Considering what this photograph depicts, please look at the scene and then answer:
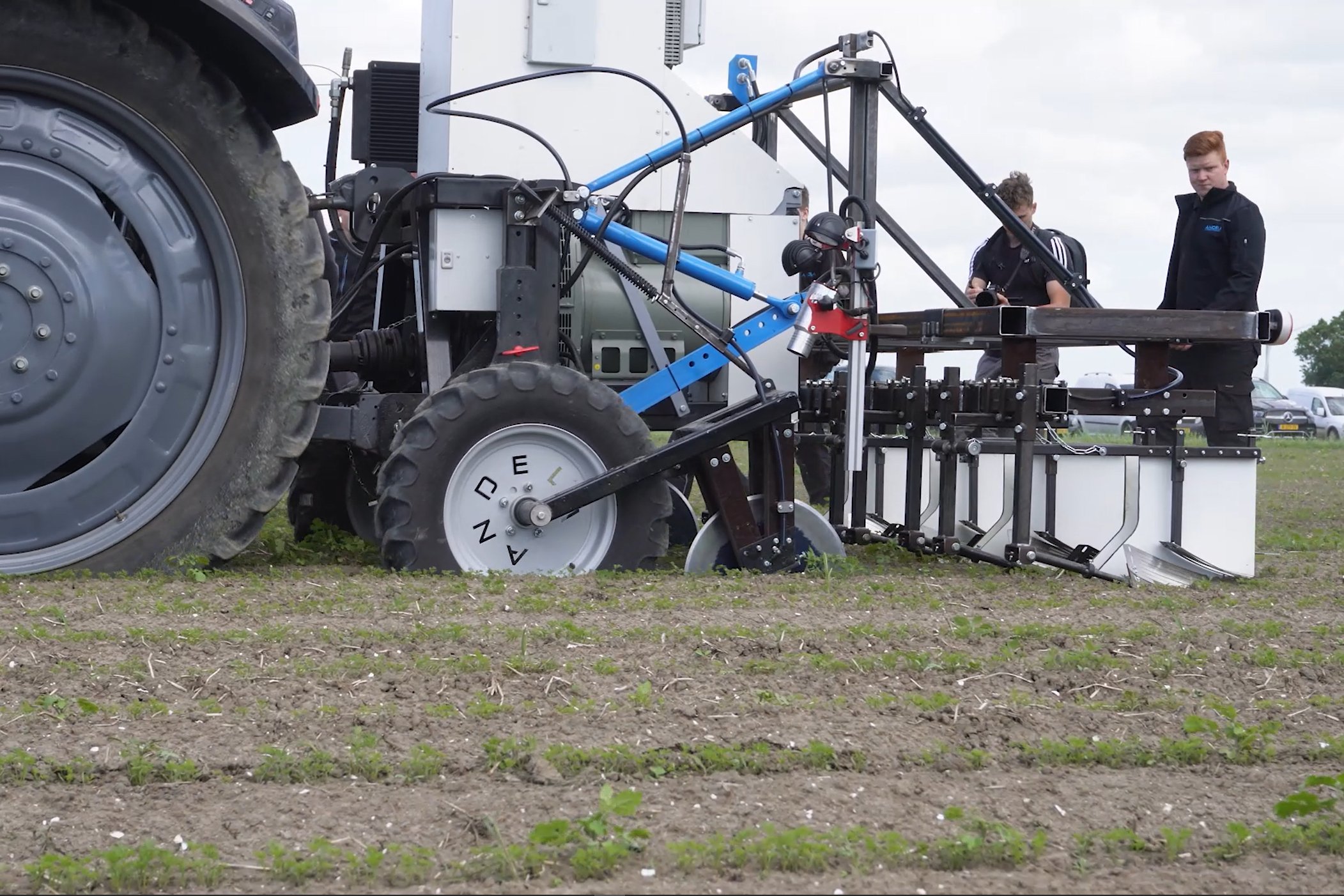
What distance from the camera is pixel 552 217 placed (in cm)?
561

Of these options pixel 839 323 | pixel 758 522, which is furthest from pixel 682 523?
pixel 839 323

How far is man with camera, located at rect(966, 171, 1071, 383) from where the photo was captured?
7457mm

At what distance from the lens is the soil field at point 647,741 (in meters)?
2.50

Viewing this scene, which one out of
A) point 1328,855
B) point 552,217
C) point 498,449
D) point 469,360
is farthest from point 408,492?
point 1328,855

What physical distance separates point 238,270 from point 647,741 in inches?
101

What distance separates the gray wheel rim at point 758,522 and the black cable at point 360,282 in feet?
5.24

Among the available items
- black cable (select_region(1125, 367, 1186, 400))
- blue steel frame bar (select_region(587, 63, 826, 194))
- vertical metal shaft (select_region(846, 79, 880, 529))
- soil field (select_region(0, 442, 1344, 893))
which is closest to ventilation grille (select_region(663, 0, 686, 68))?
blue steel frame bar (select_region(587, 63, 826, 194))

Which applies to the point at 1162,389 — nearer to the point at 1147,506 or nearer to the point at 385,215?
the point at 1147,506

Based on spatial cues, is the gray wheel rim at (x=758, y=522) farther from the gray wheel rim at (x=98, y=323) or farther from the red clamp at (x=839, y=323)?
the gray wheel rim at (x=98, y=323)

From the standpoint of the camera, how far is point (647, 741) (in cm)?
314

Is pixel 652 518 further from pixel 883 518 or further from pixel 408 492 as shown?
pixel 883 518

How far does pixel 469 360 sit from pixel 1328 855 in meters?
3.77

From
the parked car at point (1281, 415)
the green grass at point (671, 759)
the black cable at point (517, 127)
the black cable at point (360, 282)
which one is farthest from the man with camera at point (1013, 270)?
the parked car at point (1281, 415)

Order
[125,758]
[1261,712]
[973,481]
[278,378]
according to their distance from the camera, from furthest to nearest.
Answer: [973,481] < [278,378] < [1261,712] < [125,758]
